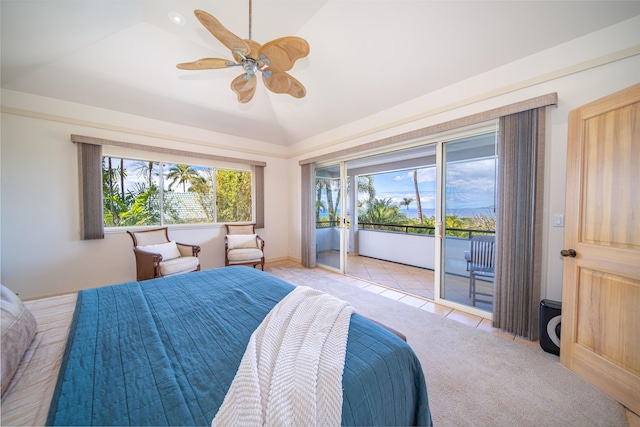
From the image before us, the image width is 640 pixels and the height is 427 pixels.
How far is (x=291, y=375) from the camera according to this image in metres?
0.85

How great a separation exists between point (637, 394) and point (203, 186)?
5448 mm

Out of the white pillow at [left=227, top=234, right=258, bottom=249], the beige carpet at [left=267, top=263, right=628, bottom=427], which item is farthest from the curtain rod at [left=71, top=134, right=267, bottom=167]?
the beige carpet at [left=267, top=263, right=628, bottom=427]

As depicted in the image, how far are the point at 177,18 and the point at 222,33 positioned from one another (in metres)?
1.38

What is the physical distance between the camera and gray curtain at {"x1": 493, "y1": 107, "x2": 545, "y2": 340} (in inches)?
84.0

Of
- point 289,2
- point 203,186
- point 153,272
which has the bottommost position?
point 153,272

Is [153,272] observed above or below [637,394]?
above

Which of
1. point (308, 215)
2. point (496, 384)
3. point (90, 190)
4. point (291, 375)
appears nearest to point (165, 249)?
point (90, 190)

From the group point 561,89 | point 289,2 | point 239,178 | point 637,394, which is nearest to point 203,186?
point 239,178

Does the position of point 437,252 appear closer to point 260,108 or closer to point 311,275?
point 311,275

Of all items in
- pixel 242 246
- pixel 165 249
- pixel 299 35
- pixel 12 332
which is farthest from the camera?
pixel 242 246

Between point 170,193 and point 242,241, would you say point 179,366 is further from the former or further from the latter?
point 170,193

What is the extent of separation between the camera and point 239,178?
4.82 m

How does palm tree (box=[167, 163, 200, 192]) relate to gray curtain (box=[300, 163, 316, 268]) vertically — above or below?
above

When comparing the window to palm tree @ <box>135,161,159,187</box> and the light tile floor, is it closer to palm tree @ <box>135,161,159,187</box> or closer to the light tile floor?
palm tree @ <box>135,161,159,187</box>
